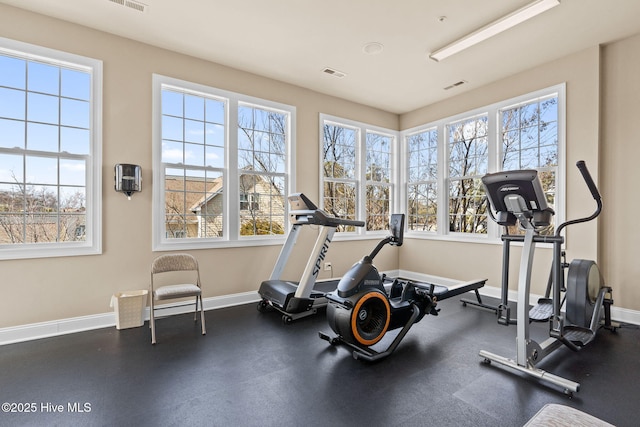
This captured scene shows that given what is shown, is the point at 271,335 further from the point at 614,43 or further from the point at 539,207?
the point at 614,43

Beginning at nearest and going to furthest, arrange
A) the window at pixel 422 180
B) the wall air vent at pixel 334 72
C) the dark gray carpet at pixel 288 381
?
1. the dark gray carpet at pixel 288 381
2. the wall air vent at pixel 334 72
3. the window at pixel 422 180

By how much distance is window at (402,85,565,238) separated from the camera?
4.24 metres

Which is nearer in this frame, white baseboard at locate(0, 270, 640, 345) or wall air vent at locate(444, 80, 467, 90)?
white baseboard at locate(0, 270, 640, 345)

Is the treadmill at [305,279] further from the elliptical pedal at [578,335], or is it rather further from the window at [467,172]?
the window at [467,172]

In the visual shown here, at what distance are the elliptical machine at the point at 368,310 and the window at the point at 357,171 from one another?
250 cm

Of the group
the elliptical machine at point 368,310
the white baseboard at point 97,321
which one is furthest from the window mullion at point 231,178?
the elliptical machine at point 368,310

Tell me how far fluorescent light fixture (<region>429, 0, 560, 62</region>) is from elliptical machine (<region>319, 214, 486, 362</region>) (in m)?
2.67

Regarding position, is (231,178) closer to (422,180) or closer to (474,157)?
(422,180)

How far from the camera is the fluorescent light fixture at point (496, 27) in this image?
2.93 metres

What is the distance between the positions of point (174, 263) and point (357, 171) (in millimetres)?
3445

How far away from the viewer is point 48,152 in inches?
130

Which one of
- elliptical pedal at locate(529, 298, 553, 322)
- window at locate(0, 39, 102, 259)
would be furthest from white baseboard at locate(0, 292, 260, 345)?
elliptical pedal at locate(529, 298, 553, 322)

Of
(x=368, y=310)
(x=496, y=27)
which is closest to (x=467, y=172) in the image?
(x=496, y=27)

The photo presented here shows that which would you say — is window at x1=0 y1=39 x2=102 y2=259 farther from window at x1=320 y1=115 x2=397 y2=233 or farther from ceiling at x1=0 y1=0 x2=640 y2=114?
window at x1=320 y1=115 x2=397 y2=233
